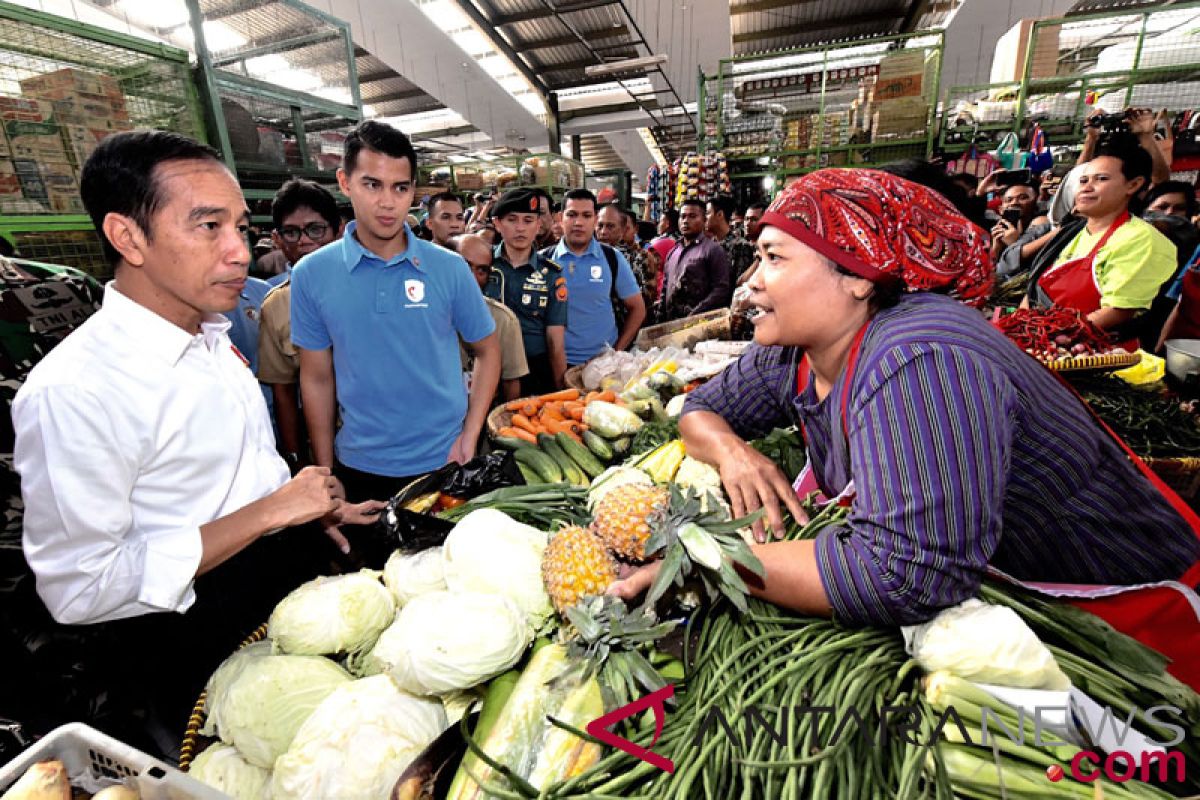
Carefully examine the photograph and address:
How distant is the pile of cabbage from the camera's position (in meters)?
0.97

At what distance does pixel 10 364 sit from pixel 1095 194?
17.7 ft

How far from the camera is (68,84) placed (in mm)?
3586

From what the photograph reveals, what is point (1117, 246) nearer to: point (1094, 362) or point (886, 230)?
point (1094, 362)

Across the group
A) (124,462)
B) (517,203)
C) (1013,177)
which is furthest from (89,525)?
(1013,177)

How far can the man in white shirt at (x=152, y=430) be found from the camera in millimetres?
1218

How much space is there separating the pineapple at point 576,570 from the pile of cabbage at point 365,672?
0.23 ft

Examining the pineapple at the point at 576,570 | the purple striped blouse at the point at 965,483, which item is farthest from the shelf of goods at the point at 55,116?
the purple striped blouse at the point at 965,483

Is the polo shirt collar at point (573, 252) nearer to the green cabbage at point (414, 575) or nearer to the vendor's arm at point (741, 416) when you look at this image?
the vendor's arm at point (741, 416)

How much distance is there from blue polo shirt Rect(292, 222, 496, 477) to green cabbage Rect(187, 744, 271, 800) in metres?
1.63

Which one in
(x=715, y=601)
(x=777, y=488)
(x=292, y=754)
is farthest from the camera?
(x=777, y=488)

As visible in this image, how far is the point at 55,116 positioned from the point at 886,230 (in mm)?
5054

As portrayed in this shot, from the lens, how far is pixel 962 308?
117 centimetres

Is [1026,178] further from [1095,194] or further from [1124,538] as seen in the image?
[1124,538]

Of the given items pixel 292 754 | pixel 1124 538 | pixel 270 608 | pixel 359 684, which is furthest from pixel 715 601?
pixel 270 608
